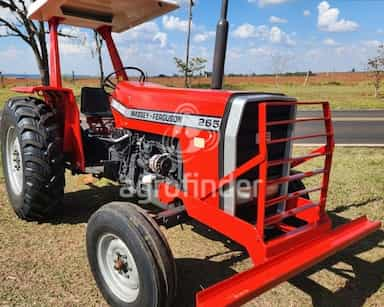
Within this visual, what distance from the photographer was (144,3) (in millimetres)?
3875

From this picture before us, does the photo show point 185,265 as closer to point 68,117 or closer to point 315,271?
point 315,271

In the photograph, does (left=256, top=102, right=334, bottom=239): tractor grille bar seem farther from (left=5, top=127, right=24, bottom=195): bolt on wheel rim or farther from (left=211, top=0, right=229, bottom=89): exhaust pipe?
(left=5, top=127, right=24, bottom=195): bolt on wheel rim

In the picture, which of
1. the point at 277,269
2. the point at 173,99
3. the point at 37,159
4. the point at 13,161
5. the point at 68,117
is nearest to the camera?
the point at 277,269

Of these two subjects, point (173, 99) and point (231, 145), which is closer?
point (231, 145)

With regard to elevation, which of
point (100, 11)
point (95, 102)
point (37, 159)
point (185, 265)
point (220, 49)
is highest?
point (100, 11)

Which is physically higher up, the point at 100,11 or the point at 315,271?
the point at 100,11

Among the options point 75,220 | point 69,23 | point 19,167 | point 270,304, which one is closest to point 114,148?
point 75,220

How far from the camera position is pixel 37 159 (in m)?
3.67

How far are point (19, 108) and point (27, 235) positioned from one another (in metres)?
1.29

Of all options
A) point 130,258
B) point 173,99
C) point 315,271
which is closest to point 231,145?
point 173,99

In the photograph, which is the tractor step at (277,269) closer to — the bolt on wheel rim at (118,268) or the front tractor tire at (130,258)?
the front tractor tire at (130,258)

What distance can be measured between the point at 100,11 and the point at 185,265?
279cm

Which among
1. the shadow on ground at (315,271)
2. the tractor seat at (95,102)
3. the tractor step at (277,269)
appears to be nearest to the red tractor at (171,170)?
the tractor step at (277,269)

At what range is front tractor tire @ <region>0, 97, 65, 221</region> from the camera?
3.68 meters
